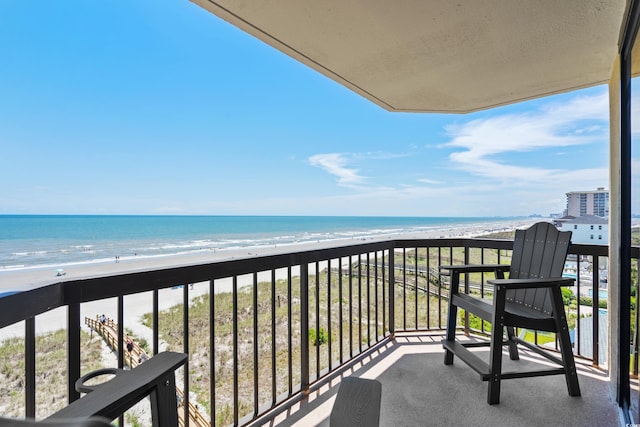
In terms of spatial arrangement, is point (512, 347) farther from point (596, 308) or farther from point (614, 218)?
point (614, 218)

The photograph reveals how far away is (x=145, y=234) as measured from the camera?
21.5 metres

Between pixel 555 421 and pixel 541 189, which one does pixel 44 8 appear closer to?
pixel 555 421

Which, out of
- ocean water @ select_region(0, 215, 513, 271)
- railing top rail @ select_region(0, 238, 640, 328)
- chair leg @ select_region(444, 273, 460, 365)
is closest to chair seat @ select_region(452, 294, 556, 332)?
chair leg @ select_region(444, 273, 460, 365)

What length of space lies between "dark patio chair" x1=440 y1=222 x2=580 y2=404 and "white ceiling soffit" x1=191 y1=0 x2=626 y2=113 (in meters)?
1.13

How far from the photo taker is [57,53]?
14.9m

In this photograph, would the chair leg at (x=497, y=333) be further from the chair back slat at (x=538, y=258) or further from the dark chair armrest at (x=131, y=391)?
the dark chair armrest at (x=131, y=391)

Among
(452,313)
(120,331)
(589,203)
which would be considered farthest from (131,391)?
(589,203)

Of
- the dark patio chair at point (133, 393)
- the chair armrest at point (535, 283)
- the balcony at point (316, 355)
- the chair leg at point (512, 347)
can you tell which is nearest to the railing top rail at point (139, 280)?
the balcony at point (316, 355)

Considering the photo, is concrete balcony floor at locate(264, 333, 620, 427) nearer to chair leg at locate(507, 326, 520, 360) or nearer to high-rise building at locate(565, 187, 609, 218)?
chair leg at locate(507, 326, 520, 360)

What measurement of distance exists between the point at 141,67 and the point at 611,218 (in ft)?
64.5

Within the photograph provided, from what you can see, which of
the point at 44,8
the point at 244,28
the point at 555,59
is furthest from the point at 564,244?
the point at 44,8

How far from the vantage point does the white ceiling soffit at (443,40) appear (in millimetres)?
1554

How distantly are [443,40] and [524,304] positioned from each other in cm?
195

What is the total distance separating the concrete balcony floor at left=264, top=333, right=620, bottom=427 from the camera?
1.75 metres
